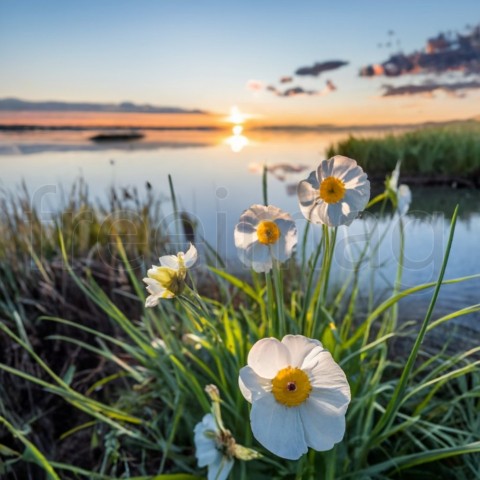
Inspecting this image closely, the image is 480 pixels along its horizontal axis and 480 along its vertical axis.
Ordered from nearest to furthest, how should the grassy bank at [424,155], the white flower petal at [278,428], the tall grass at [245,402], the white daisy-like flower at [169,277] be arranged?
the white flower petal at [278,428] → the white daisy-like flower at [169,277] → the tall grass at [245,402] → the grassy bank at [424,155]

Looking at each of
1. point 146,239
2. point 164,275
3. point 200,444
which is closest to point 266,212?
point 164,275

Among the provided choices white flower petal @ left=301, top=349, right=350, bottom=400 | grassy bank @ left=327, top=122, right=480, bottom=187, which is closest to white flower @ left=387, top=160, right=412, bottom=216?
white flower petal @ left=301, top=349, right=350, bottom=400

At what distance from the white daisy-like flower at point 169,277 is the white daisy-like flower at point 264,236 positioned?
0.51ft

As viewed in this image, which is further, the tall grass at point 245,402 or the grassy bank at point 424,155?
the grassy bank at point 424,155

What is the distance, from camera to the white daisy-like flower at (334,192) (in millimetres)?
985

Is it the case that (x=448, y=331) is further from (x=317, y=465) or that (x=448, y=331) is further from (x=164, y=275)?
(x=164, y=275)

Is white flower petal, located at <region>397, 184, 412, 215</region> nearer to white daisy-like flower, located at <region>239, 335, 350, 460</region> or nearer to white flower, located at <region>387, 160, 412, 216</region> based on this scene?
white flower, located at <region>387, 160, 412, 216</region>

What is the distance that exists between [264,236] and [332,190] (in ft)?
0.54

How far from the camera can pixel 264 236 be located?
108cm

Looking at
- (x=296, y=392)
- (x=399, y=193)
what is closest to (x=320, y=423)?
(x=296, y=392)

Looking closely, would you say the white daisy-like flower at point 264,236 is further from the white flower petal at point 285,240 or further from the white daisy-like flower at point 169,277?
the white daisy-like flower at point 169,277

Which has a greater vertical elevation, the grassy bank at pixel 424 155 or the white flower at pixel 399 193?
the white flower at pixel 399 193

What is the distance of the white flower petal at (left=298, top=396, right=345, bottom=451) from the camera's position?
0.78 meters

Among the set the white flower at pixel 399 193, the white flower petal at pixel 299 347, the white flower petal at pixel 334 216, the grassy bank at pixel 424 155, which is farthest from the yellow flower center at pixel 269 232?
the grassy bank at pixel 424 155
